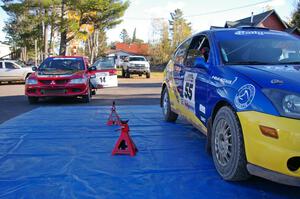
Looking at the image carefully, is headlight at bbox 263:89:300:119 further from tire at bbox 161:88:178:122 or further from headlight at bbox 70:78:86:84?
headlight at bbox 70:78:86:84

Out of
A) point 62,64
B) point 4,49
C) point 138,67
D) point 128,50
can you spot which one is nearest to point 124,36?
point 128,50

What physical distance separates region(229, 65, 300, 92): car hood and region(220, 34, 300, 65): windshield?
426 mm

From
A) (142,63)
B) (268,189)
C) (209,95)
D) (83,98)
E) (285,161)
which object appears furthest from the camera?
(142,63)

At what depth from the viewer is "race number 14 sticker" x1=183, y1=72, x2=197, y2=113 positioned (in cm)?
539

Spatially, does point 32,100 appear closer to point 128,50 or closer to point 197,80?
point 197,80

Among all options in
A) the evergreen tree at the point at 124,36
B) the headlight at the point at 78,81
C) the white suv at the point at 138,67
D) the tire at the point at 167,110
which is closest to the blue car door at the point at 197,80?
the tire at the point at 167,110

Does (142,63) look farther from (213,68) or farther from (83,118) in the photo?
(213,68)

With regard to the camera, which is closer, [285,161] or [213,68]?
[285,161]

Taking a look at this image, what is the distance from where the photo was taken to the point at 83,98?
12.3m

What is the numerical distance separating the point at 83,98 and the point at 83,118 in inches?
154

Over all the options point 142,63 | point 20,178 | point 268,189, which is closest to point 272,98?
point 268,189

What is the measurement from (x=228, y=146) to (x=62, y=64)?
9.58 m

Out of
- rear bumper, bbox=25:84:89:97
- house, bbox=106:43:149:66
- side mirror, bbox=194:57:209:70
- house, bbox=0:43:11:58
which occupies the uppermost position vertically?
house, bbox=106:43:149:66

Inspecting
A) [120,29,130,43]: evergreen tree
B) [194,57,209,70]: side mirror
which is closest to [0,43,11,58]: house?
[194,57,209,70]: side mirror
